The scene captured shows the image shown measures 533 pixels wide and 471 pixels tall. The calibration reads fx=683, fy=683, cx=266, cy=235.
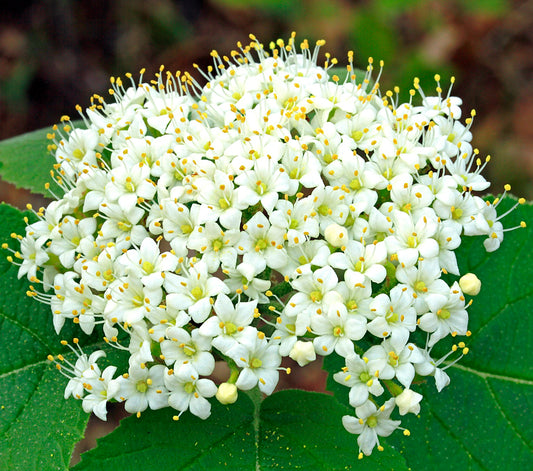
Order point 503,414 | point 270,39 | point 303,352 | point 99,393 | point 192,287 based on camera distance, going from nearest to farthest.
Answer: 1. point 303,352
2. point 192,287
3. point 99,393
4. point 503,414
5. point 270,39

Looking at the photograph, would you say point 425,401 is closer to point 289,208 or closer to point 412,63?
point 289,208

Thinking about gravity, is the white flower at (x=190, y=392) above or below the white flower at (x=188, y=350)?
below

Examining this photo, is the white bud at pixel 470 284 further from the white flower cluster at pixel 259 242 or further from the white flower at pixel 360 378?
the white flower at pixel 360 378

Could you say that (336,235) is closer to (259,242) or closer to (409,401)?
(259,242)

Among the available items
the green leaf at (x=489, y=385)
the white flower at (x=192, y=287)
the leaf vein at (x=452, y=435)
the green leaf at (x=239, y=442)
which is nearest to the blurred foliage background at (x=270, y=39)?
the green leaf at (x=489, y=385)

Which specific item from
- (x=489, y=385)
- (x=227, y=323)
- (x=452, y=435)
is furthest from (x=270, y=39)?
(x=227, y=323)

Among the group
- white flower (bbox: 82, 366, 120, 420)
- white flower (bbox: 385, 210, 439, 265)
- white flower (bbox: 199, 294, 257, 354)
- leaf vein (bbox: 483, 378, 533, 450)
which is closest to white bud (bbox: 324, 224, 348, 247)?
white flower (bbox: 385, 210, 439, 265)
